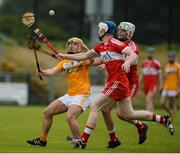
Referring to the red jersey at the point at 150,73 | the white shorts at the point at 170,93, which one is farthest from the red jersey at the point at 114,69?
the white shorts at the point at 170,93

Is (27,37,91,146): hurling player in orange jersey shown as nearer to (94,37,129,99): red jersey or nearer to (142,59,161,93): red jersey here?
(94,37,129,99): red jersey

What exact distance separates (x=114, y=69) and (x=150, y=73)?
10283 mm

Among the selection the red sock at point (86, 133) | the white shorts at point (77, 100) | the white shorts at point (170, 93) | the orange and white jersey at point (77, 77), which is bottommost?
the white shorts at point (170, 93)

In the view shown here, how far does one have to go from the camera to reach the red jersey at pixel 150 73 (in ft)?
77.3

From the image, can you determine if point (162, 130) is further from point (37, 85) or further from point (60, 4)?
point (60, 4)

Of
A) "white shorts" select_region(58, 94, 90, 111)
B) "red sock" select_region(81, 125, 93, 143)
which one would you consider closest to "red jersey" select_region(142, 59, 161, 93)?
"white shorts" select_region(58, 94, 90, 111)

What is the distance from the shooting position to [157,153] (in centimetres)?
1299

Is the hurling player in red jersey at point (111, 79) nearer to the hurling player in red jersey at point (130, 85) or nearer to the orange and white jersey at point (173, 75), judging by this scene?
the hurling player in red jersey at point (130, 85)

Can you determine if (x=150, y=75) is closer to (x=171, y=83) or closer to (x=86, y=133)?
(x=171, y=83)

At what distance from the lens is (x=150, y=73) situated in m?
23.8

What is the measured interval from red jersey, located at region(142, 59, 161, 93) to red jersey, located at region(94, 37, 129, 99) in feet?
32.5

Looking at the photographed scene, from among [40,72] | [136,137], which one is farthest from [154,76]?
[40,72]

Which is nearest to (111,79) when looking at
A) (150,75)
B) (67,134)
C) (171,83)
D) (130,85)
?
(130,85)

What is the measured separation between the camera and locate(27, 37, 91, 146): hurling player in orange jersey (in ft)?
46.4
